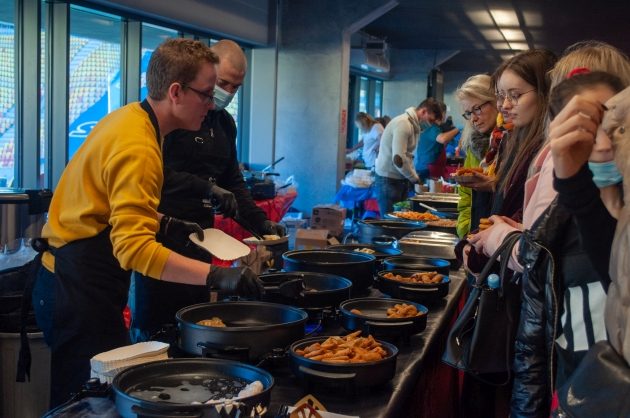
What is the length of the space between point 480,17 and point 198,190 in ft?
34.3

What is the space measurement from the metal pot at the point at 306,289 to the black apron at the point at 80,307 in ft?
1.47

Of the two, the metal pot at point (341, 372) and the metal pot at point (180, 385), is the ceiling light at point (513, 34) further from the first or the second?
the metal pot at point (180, 385)

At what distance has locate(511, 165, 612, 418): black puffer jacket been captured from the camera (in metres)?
1.44

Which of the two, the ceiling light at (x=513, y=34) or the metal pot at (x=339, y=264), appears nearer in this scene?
the metal pot at (x=339, y=264)

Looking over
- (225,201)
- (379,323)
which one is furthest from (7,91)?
(379,323)

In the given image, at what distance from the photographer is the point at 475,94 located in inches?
145

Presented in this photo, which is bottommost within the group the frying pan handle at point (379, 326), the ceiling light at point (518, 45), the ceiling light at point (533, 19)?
the frying pan handle at point (379, 326)

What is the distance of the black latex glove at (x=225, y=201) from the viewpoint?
8.95ft

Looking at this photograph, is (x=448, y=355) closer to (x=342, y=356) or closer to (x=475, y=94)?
(x=342, y=356)

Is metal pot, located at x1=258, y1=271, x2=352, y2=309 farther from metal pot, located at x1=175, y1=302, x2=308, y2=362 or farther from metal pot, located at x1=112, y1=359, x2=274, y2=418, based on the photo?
metal pot, located at x1=112, y1=359, x2=274, y2=418

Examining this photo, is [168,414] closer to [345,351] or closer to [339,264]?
[345,351]

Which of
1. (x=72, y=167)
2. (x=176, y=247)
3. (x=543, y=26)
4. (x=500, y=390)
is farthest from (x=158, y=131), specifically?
(x=543, y=26)

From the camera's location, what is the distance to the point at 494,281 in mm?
2115

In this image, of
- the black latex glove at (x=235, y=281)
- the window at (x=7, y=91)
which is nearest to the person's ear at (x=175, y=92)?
the black latex glove at (x=235, y=281)
